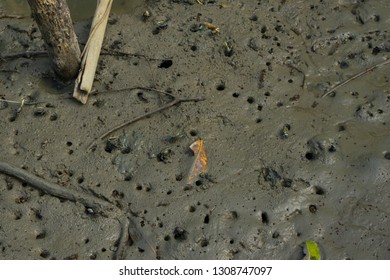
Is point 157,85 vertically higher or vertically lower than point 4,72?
higher

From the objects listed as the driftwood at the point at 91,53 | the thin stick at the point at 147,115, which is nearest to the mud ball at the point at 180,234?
the thin stick at the point at 147,115

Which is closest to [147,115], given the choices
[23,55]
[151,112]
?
[151,112]

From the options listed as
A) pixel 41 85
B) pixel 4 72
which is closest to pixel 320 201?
pixel 41 85

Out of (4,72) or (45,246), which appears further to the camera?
(4,72)

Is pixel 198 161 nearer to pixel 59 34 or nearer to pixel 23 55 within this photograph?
pixel 59 34

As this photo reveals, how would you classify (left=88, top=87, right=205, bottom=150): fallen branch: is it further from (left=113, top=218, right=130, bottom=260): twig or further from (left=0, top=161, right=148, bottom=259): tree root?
(left=113, top=218, right=130, bottom=260): twig

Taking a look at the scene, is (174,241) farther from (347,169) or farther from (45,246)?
A: (347,169)

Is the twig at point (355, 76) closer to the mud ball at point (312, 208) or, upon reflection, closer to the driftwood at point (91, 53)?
the mud ball at point (312, 208)
